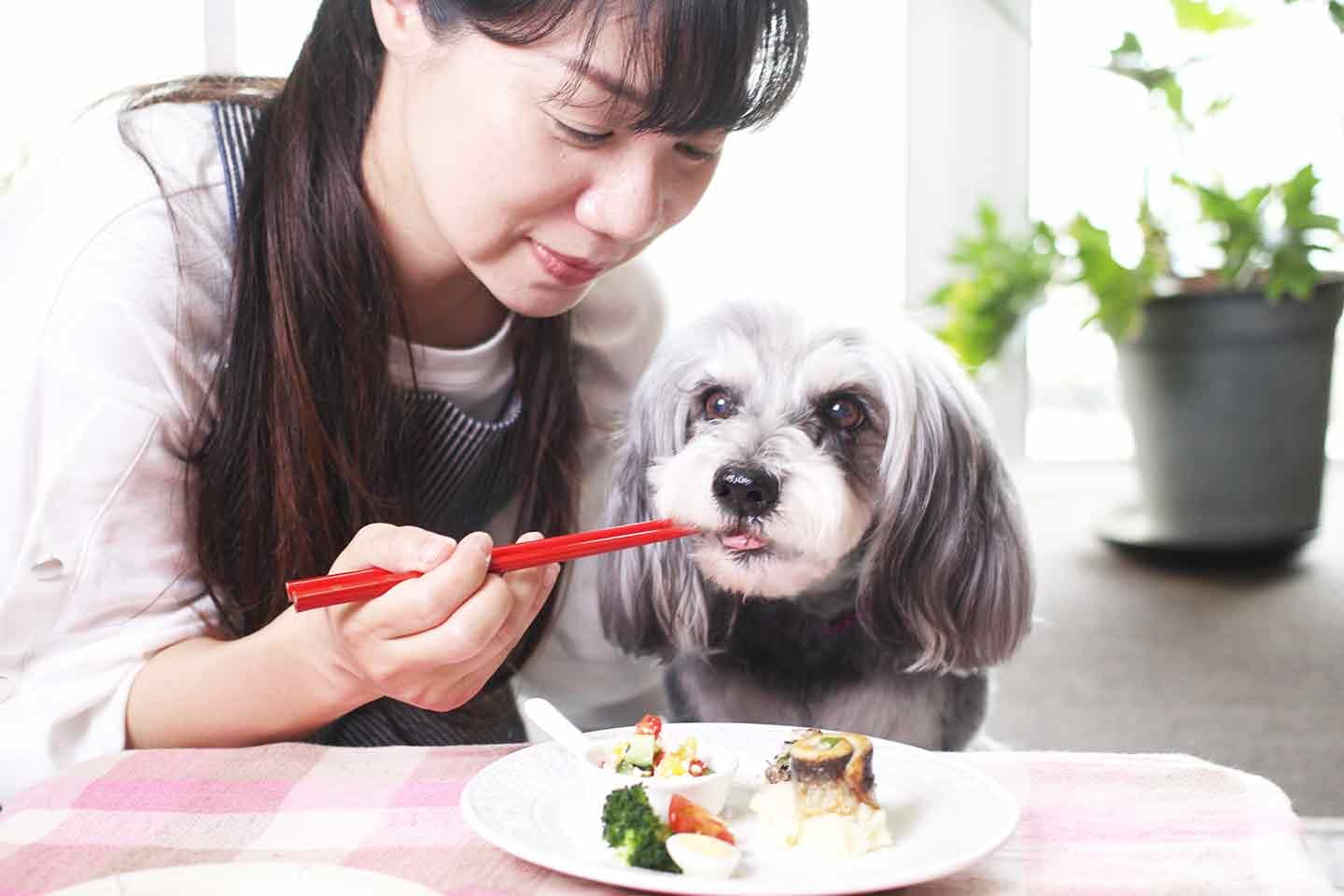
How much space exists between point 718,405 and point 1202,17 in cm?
248

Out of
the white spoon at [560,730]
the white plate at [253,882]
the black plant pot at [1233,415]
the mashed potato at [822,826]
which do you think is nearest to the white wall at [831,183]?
the black plant pot at [1233,415]

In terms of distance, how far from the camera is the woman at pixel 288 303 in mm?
1102

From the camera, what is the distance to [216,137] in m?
1.36

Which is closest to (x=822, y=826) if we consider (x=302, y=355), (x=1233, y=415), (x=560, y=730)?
(x=560, y=730)

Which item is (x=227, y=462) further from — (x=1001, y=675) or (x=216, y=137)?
(x=1001, y=675)

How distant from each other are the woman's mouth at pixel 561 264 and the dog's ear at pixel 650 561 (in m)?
0.16

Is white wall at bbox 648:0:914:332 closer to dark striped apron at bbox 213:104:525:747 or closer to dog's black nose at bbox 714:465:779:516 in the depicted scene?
dark striped apron at bbox 213:104:525:747

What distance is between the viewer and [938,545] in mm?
1321

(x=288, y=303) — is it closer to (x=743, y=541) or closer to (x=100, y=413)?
(x=100, y=413)

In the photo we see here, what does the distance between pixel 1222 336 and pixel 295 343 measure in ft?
7.64

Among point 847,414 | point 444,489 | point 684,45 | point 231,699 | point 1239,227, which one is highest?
point 684,45

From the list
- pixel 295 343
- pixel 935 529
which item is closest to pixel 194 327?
pixel 295 343

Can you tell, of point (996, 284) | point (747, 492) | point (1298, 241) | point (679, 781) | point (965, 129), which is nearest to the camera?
point (679, 781)

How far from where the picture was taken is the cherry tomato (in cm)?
79
